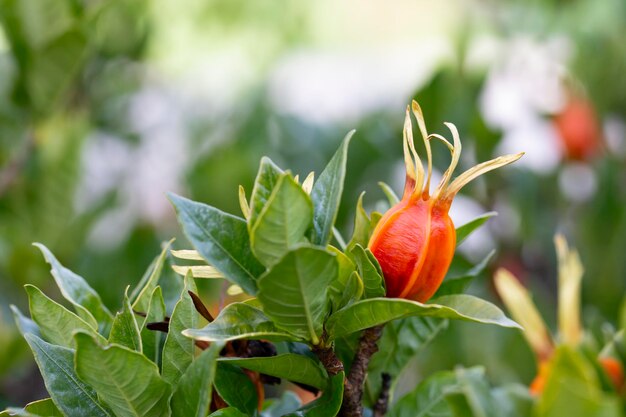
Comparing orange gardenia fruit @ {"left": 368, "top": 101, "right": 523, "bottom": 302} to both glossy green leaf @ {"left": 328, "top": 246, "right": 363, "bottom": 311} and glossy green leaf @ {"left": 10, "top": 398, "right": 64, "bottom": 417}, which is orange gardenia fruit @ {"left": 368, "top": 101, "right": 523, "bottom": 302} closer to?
glossy green leaf @ {"left": 328, "top": 246, "right": 363, "bottom": 311}

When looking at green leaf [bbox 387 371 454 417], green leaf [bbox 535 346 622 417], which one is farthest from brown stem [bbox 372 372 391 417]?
green leaf [bbox 535 346 622 417]

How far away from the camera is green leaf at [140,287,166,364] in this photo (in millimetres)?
594

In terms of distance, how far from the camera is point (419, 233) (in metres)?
0.55

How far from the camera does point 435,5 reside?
238 inches

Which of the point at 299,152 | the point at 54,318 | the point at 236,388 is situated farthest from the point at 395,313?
the point at 299,152

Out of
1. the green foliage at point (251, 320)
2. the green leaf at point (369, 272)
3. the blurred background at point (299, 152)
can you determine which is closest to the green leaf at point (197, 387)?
the green foliage at point (251, 320)

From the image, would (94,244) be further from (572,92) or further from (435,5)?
(435,5)

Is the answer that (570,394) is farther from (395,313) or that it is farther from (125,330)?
(125,330)

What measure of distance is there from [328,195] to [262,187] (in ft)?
0.16

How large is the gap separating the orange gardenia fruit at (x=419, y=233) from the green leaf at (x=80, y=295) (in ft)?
0.73

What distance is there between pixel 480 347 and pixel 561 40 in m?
1.50

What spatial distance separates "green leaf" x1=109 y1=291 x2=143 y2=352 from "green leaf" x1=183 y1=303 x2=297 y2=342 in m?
0.06

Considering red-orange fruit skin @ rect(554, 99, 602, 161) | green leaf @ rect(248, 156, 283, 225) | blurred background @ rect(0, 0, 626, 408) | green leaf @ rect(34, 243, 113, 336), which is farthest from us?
red-orange fruit skin @ rect(554, 99, 602, 161)

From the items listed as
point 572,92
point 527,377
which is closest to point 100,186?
point 572,92
